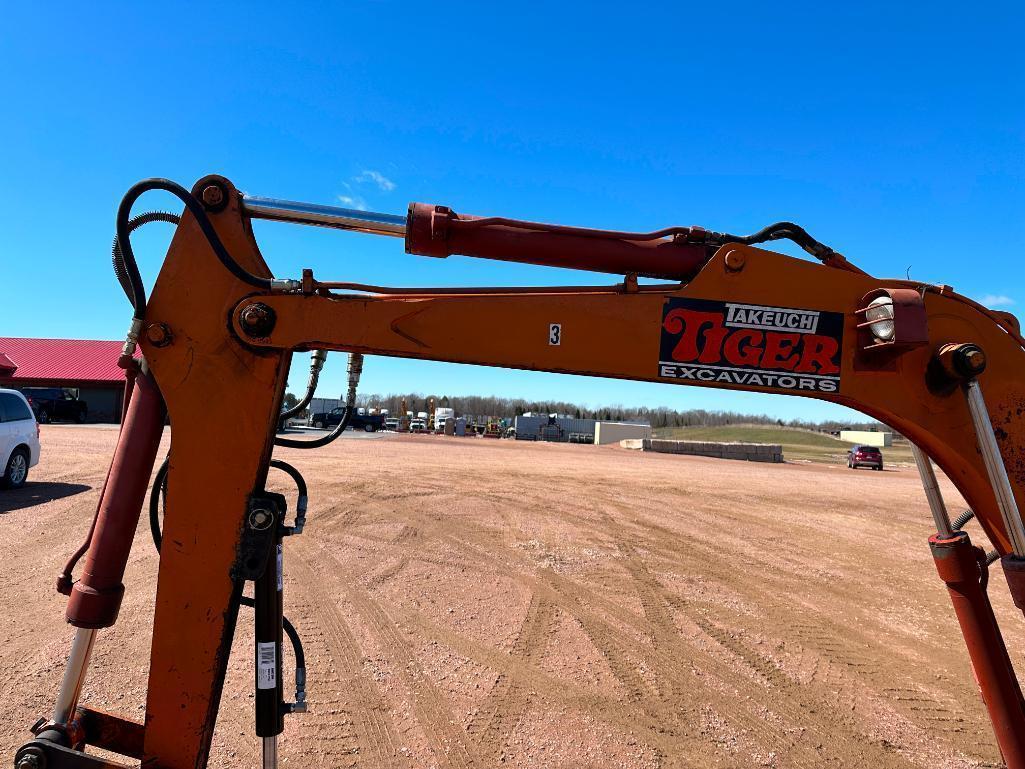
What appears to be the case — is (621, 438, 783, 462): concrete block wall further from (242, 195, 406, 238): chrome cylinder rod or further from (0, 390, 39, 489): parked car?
(242, 195, 406, 238): chrome cylinder rod

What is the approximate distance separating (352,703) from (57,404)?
3623cm

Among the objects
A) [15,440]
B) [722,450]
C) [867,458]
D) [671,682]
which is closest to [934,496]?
[671,682]

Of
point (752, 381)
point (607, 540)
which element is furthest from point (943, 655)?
point (752, 381)

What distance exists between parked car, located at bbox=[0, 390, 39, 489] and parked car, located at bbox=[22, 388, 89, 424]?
2573cm

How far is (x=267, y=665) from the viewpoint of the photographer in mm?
1976

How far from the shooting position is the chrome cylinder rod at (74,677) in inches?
75.0

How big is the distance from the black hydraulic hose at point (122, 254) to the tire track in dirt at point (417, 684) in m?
2.95

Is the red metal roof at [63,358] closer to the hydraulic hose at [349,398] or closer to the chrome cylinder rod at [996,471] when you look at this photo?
the hydraulic hose at [349,398]

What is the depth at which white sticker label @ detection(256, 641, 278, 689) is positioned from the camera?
1.96m

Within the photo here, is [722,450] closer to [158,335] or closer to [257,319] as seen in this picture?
[257,319]

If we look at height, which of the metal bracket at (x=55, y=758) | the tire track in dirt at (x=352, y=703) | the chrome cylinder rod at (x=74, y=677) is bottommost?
the tire track in dirt at (x=352, y=703)

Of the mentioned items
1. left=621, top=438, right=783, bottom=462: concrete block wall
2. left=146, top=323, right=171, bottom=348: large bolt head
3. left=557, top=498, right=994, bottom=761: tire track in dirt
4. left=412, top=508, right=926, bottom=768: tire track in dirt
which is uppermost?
left=146, top=323, right=171, bottom=348: large bolt head

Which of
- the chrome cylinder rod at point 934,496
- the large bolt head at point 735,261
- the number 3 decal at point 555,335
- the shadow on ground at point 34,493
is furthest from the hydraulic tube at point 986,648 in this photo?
the shadow on ground at point 34,493

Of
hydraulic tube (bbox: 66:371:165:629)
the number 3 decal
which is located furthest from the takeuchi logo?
hydraulic tube (bbox: 66:371:165:629)
